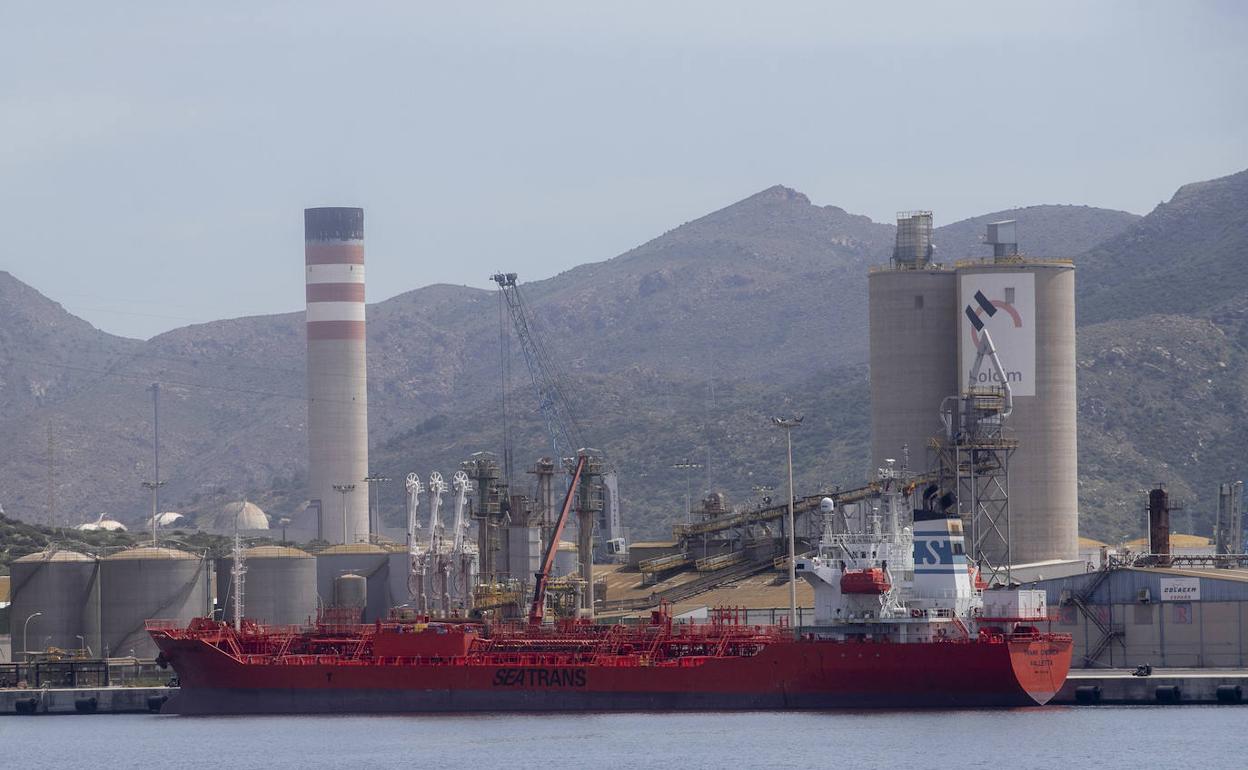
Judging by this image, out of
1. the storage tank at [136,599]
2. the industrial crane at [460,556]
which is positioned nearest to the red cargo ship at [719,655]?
the industrial crane at [460,556]

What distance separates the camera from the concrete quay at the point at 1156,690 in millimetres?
90062

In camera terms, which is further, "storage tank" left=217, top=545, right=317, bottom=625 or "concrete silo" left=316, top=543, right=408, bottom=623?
"concrete silo" left=316, top=543, right=408, bottom=623

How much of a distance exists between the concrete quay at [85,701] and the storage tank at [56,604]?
313 inches

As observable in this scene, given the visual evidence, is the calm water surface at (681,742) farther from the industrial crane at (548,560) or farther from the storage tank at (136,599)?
the storage tank at (136,599)

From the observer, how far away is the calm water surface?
72500mm

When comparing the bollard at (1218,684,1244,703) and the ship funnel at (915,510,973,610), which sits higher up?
the ship funnel at (915,510,973,610)

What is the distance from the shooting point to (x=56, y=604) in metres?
114

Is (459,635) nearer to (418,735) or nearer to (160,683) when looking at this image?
(418,735)

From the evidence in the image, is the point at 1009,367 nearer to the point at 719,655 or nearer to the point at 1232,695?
the point at 1232,695

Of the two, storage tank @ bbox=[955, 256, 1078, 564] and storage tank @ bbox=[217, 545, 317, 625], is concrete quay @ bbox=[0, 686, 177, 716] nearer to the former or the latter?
storage tank @ bbox=[217, 545, 317, 625]

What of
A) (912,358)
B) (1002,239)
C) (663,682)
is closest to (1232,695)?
(663,682)

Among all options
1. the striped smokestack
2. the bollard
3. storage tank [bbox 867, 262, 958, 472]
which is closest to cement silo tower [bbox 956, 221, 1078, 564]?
storage tank [bbox 867, 262, 958, 472]

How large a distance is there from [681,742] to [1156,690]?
23.0m

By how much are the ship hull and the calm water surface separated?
0.95 meters
